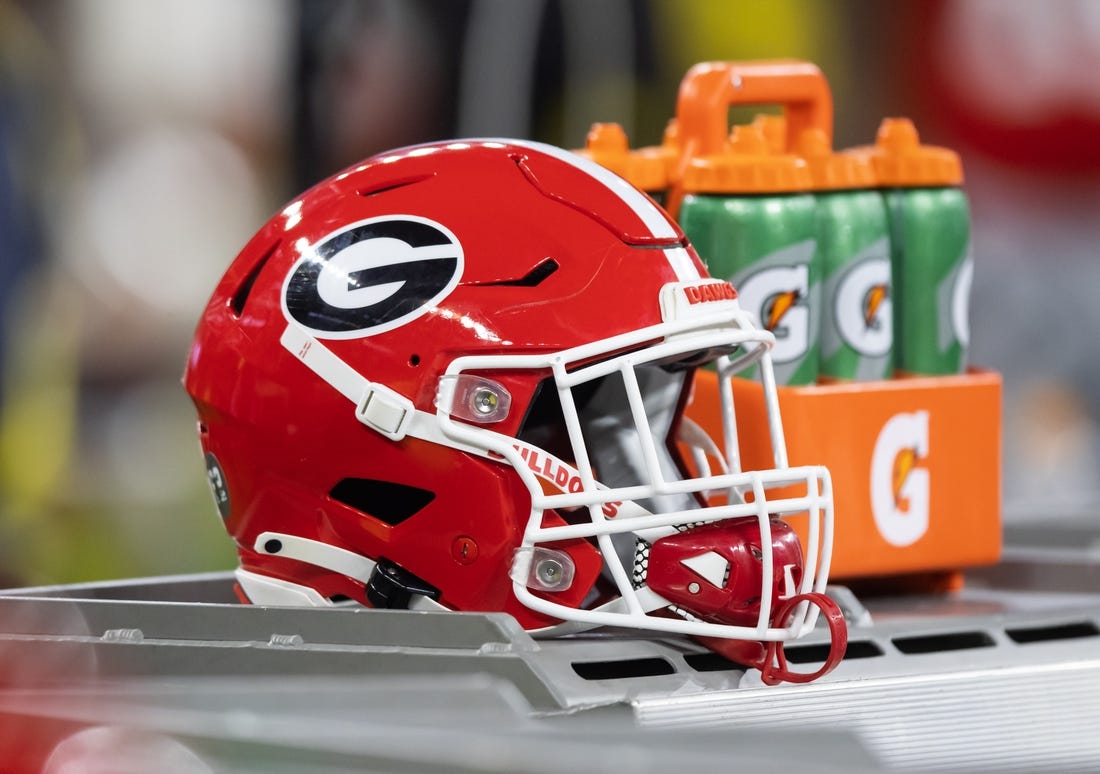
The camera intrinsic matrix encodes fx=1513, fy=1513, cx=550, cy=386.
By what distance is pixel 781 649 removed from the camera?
3.78ft

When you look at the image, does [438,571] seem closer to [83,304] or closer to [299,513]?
[299,513]

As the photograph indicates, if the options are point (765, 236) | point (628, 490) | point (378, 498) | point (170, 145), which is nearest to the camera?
point (628, 490)

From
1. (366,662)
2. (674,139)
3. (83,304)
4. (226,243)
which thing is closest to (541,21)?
(226,243)

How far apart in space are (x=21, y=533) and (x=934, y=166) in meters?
1.55

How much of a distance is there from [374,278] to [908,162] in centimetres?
56

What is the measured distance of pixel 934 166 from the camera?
1.44m

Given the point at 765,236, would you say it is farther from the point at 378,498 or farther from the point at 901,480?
the point at 378,498

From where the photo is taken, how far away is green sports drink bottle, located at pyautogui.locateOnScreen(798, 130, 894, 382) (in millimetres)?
1412

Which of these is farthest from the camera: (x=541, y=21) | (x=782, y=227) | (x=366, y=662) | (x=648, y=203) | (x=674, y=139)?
(x=541, y=21)

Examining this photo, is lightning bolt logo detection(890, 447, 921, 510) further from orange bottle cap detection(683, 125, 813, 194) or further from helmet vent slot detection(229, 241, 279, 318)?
helmet vent slot detection(229, 241, 279, 318)

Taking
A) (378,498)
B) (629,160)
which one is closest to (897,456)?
(629,160)

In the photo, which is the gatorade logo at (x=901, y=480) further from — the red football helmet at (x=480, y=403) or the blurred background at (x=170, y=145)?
the blurred background at (x=170, y=145)

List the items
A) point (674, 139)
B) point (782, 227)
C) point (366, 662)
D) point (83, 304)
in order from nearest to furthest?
point (366, 662)
point (782, 227)
point (674, 139)
point (83, 304)

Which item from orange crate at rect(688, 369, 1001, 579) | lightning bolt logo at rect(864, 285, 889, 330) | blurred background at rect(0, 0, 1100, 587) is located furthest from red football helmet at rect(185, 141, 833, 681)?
blurred background at rect(0, 0, 1100, 587)
